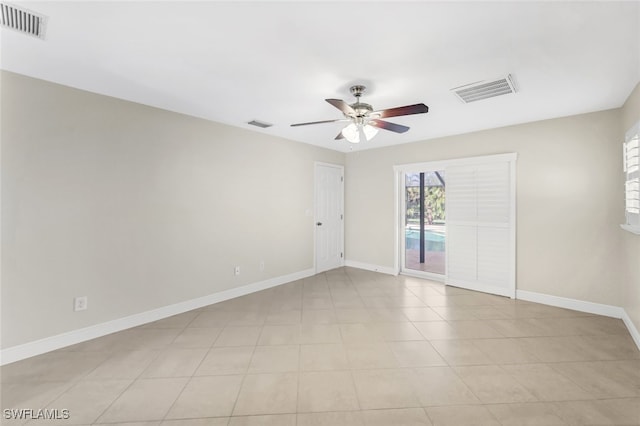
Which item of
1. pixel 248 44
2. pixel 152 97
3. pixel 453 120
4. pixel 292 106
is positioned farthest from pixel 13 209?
pixel 453 120

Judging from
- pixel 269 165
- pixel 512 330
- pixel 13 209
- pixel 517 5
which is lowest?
pixel 512 330

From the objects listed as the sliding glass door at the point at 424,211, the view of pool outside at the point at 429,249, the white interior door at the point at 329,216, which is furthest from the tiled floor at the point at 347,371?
the sliding glass door at the point at 424,211

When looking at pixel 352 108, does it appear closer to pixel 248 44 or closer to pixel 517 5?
pixel 248 44

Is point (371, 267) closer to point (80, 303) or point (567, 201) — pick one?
point (567, 201)

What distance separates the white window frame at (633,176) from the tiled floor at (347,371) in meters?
1.19

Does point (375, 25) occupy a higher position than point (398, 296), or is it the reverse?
point (375, 25)

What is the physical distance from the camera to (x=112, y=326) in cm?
284

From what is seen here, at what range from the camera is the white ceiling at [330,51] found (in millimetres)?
1599

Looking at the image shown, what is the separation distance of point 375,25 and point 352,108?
0.78 m

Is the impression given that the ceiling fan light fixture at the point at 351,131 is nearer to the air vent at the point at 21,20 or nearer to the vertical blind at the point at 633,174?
the air vent at the point at 21,20

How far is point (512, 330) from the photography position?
114 inches

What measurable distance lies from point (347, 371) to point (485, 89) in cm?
290

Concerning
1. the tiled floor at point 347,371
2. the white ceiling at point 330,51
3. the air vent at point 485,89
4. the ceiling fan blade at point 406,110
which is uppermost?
the white ceiling at point 330,51

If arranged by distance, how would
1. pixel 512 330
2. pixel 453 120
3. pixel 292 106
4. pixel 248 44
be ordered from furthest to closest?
pixel 453 120 → pixel 292 106 → pixel 512 330 → pixel 248 44
